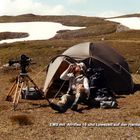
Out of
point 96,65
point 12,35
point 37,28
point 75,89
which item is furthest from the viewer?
point 37,28

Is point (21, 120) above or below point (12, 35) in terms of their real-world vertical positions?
above

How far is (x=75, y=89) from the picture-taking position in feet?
78.1

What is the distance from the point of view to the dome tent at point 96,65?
87.5 feet

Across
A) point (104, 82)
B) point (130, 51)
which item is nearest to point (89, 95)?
point (104, 82)

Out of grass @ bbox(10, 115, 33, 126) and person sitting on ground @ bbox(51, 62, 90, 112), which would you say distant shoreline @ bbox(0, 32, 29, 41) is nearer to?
person sitting on ground @ bbox(51, 62, 90, 112)

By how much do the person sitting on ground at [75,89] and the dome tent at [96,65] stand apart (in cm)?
182

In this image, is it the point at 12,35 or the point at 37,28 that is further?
the point at 37,28

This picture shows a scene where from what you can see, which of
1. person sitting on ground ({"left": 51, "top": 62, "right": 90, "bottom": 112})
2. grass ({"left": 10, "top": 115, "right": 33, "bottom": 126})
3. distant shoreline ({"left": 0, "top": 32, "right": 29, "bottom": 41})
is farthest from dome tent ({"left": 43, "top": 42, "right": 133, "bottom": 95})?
distant shoreline ({"left": 0, "top": 32, "right": 29, "bottom": 41})

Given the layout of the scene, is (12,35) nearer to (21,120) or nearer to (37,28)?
(37,28)

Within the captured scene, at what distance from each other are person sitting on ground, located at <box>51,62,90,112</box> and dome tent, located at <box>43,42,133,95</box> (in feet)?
5.98

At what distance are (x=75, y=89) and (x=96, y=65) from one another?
332 cm

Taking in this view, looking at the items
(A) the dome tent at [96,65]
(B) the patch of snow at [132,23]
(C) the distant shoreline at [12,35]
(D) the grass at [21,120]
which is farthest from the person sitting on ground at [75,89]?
(B) the patch of snow at [132,23]

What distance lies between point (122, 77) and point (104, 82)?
1811 millimetres

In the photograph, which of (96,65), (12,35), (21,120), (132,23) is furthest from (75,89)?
(132,23)
